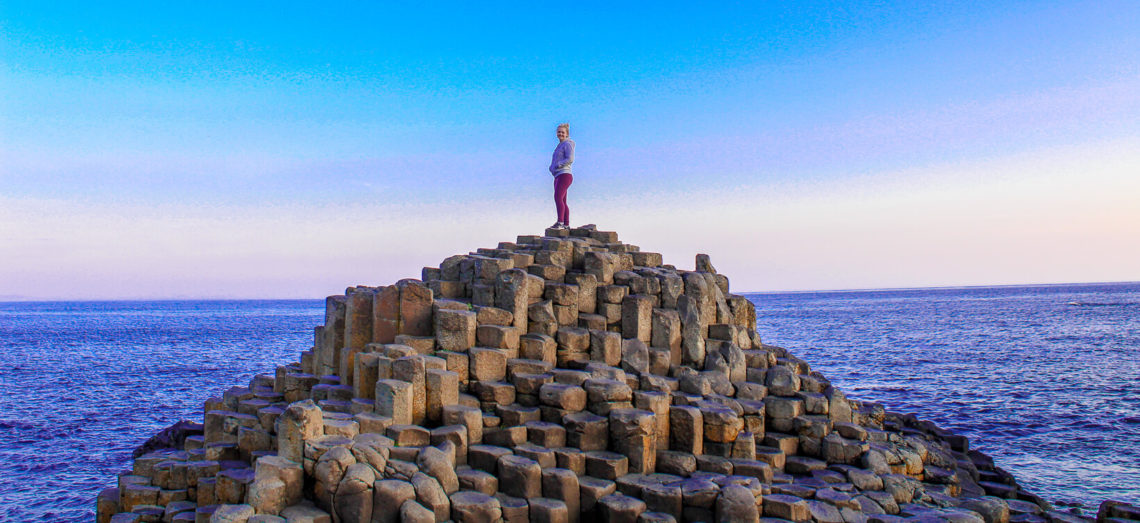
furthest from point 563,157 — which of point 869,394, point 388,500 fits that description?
Answer: point 869,394

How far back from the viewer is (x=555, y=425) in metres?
14.1

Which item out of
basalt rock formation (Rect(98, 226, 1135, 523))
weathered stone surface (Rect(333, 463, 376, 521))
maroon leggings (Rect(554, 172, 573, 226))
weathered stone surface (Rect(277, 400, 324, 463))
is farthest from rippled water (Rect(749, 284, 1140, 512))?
weathered stone surface (Rect(277, 400, 324, 463))

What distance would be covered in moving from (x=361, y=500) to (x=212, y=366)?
43.9 metres

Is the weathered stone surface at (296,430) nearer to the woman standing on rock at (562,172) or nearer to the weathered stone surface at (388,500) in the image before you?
the weathered stone surface at (388,500)

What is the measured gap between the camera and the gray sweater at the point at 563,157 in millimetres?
20125

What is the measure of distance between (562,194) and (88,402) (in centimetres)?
2585

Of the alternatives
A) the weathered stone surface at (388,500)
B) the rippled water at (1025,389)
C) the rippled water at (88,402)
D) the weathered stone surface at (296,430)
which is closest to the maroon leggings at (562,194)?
the weathered stone surface at (296,430)

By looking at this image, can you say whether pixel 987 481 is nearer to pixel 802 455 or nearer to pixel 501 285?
pixel 802 455

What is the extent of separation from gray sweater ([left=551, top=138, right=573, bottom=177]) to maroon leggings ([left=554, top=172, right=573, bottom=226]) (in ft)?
0.48

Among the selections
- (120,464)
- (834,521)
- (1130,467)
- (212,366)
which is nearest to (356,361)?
(834,521)

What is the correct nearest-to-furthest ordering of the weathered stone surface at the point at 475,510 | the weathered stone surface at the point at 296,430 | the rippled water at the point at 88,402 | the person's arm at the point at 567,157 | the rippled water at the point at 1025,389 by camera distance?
the weathered stone surface at the point at 475,510 → the weathered stone surface at the point at 296,430 → the person's arm at the point at 567,157 → the rippled water at the point at 88,402 → the rippled water at the point at 1025,389

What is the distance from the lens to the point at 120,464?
22688mm

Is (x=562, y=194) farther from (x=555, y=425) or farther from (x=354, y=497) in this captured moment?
(x=354, y=497)

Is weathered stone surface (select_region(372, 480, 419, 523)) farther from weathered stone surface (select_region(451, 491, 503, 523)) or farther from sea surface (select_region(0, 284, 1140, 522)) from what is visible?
sea surface (select_region(0, 284, 1140, 522))
